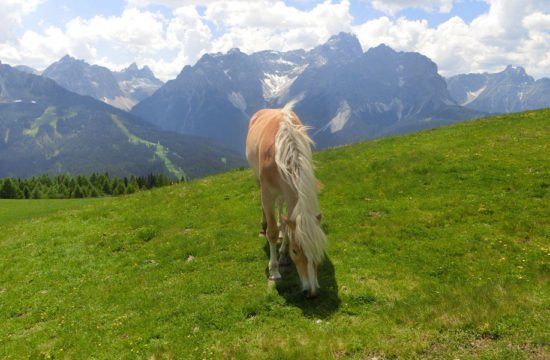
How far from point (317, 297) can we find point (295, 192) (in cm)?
308

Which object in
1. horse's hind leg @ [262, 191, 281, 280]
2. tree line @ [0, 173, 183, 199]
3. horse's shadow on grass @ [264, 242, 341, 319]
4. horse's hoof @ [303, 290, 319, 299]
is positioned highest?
horse's hind leg @ [262, 191, 281, 280]

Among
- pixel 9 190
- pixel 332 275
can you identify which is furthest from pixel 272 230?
pixel 9 190

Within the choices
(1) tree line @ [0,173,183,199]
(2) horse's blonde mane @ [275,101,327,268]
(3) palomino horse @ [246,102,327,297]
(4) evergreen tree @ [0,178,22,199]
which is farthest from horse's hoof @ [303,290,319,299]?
(4) evergreen tree @ [0,178,22,199]

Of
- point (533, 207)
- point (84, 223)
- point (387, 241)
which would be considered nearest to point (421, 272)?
point (387, 241)

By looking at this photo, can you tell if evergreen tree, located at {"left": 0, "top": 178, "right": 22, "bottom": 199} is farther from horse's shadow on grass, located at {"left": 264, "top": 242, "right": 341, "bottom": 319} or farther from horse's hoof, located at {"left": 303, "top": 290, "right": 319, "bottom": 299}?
horse's hoof, located at {"left": 303, "top": 290, "right": 319, "bottom": 299}

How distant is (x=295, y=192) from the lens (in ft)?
34.2

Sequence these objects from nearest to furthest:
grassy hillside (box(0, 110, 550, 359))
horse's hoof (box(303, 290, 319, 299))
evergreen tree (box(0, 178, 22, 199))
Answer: grassy hillside (box(0, 110, 550, 359)) < horse's hoof (box(303, 290, 319, 299)) < evergreen tree (box(0, 178, 22, 199))

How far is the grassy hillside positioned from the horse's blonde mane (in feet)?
6.17

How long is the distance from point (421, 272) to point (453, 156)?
40.4ft

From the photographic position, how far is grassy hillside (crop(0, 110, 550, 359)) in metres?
8.41

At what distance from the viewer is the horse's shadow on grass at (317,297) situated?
10.0m

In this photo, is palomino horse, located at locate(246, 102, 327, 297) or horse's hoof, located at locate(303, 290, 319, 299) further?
horse's hoof, located at locate(303, 290, 319, 299)

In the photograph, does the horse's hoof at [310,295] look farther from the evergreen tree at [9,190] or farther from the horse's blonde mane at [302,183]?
the evergreen tree at [9,190]

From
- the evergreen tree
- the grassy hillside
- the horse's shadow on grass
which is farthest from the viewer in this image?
the evergreen tree
